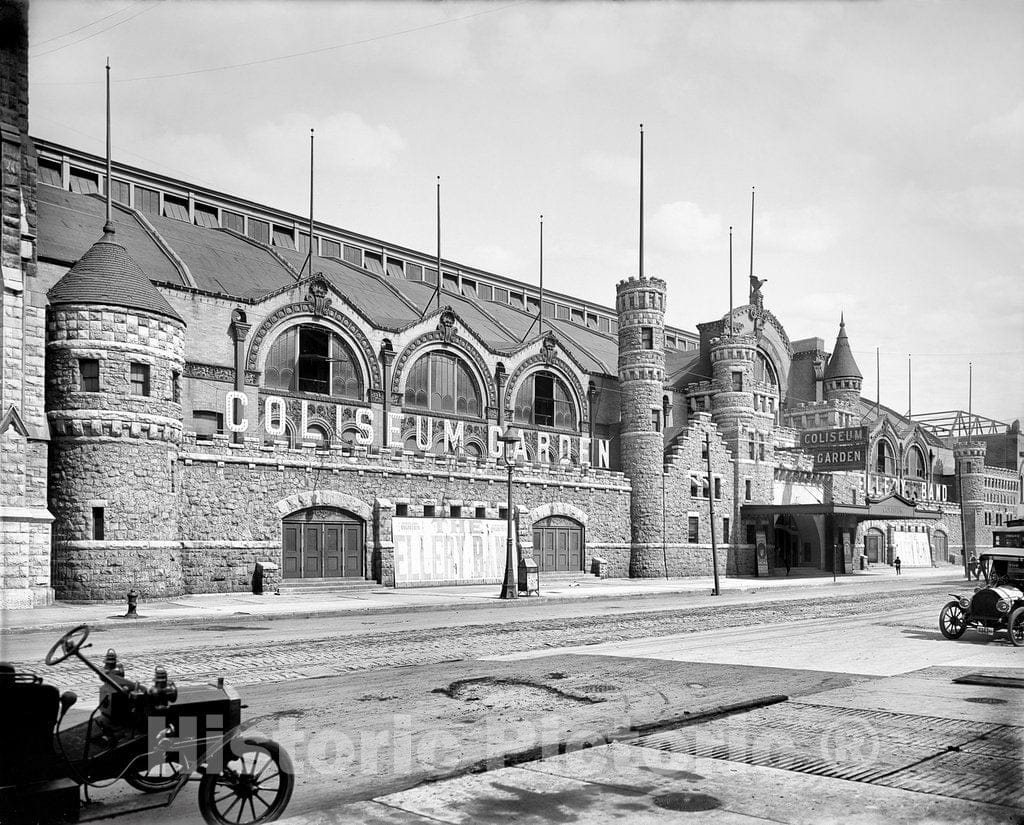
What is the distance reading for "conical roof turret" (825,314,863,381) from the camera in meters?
79.1

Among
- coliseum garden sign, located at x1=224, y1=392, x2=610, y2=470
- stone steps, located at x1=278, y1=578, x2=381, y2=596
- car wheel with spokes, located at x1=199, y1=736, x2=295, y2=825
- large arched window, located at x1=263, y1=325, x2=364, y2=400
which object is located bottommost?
stone steps, located at x1=278, y1=578, x2=381, y2=596

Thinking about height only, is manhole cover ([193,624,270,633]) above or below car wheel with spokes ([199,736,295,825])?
below

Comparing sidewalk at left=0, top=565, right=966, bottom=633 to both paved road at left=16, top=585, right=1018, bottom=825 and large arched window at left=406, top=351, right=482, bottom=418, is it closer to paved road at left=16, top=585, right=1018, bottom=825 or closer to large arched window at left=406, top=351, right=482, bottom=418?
paved road at left=16, top=585, right=1018, bottom=825

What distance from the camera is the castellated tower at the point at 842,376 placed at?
79000 mm

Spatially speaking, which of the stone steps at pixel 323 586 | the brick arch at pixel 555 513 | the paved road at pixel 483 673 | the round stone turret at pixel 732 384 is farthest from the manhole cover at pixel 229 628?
the round stone turret at pixel 732 384

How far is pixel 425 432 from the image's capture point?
4725cm

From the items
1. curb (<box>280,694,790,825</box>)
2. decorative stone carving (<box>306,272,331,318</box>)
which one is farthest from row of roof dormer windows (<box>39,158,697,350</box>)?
curb (<box>280,694,790,825</box>)

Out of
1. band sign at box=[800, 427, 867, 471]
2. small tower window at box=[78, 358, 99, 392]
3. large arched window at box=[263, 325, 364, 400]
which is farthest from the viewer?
band sign at box=[800, 427, 867, 471]

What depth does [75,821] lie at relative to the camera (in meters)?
6.83

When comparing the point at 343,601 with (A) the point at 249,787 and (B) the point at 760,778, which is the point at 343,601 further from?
(A) the point at 249,787

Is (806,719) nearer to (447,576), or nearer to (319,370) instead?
(447,576)

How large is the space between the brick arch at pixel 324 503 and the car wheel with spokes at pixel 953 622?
24.2 metres

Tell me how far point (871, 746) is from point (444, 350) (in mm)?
39748

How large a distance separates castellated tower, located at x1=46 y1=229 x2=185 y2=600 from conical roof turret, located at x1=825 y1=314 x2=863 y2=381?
6087cm
